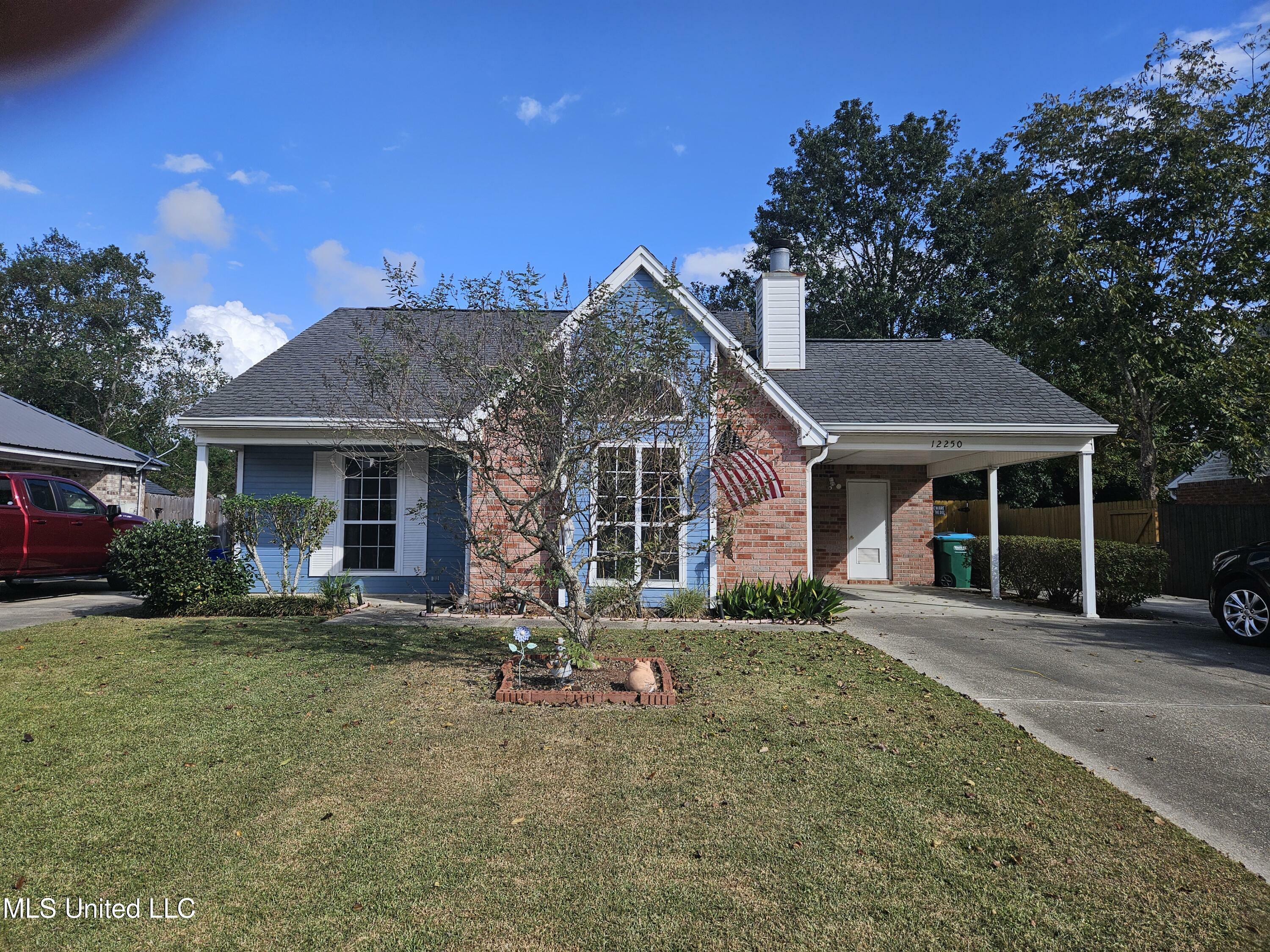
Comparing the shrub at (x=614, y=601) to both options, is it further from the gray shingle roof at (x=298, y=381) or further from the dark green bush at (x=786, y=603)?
the gray shingle roof at (x=298, y=381)

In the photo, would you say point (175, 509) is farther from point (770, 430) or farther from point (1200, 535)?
point (1200, 535)

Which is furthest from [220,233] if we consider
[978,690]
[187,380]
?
A: [187,380]

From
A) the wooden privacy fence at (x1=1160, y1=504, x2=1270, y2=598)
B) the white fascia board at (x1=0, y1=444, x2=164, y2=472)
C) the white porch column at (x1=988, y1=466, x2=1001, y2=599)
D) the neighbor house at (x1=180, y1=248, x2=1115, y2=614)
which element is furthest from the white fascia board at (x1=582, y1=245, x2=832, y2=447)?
the white fascia board at (x1=0, y1=444, x2=164, y2=472)

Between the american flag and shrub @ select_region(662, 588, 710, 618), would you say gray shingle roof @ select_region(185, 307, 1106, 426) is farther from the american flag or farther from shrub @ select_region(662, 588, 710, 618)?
shrub @ select_region(662, 588, 710, 618)

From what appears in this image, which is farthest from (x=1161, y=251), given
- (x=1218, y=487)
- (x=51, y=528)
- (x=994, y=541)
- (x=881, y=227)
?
(x=51, y=528)

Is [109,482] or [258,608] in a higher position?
[109,482]

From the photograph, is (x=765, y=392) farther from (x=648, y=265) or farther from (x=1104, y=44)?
(x=1104, y=44)

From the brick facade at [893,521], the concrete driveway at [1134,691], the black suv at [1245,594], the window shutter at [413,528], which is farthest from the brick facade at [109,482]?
the black suv at [1245,594]

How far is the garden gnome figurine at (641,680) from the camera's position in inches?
251

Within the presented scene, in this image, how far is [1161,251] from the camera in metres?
18.6

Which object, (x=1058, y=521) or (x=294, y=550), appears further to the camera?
(x=1058, y=521)

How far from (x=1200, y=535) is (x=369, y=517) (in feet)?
56.7

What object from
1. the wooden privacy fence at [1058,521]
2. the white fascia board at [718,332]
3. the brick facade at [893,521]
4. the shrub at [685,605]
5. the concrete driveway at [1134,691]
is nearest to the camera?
the concrete driveway at [1134,691]

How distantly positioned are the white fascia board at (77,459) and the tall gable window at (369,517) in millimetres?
6829
